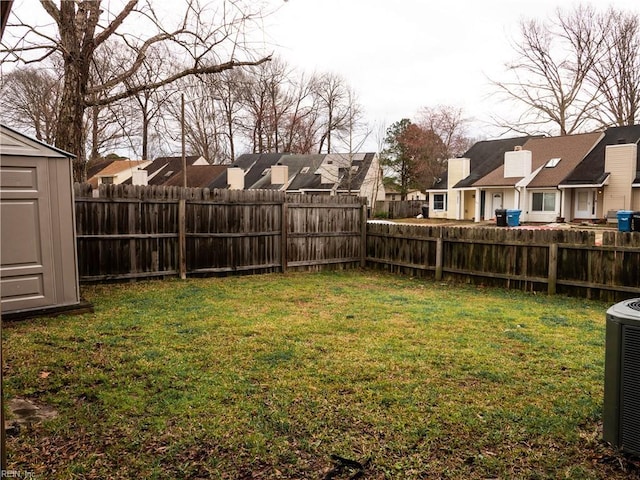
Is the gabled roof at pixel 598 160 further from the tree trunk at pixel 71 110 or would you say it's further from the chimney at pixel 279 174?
the tree trunk at pixel 71 110

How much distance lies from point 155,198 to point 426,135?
31817 millimetres

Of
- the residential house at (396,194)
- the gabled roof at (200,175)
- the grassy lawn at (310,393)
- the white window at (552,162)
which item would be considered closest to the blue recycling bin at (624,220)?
the grassy lawn at (310,393)

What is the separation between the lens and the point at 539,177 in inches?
985

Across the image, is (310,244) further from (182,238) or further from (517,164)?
(517,164)

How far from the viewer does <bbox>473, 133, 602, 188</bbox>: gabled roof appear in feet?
80.6

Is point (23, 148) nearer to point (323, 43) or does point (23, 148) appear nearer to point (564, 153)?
point (323, 43)

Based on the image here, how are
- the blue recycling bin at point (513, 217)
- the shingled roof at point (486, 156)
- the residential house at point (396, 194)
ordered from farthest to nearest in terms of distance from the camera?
the residential house at point (396, 194) < the shingled roof at point (486, 156) < the blue recycling bin at point (513, 217)

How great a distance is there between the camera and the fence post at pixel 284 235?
35.0ft

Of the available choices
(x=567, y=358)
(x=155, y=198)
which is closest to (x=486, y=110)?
(x=155, y=198)

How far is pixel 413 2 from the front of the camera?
228 inches

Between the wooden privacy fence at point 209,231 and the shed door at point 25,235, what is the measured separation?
2.51m

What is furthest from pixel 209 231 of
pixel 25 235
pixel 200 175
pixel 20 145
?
pixel 200 175

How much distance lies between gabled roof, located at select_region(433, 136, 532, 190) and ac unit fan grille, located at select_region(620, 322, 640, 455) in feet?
85.3

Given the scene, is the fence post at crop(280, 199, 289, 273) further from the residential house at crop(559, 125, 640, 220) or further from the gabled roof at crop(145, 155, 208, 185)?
the gabled roof at crop(145, 155, 208, 185)
